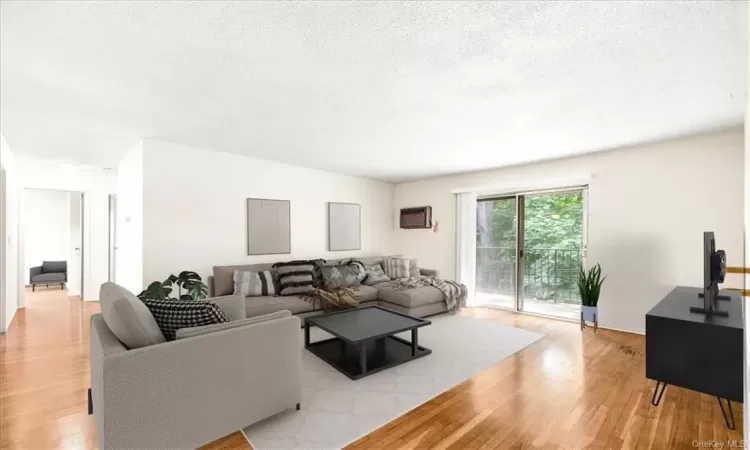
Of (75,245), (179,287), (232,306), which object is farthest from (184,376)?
(75,245)

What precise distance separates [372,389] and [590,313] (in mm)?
3044

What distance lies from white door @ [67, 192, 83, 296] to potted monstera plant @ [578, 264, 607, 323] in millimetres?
8111

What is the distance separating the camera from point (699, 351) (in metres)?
1.93

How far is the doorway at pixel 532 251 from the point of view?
460 centimetres

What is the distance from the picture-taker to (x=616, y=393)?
2430mm

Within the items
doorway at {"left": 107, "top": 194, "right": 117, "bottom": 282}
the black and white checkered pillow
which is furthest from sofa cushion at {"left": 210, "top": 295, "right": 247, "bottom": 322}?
doorway at {"left": 107, "top": 194, "right": 117, "bottom": 282}

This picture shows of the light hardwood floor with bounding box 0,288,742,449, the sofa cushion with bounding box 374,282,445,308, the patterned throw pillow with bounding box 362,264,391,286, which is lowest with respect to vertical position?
the light hardwood floor with bounding box 0,288,742,449

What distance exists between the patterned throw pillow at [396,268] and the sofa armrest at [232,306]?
9.66 feet

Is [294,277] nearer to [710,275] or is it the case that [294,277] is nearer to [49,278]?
[710,275]

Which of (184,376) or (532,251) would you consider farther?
(532,251)

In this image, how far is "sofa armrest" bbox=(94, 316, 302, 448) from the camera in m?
1.54

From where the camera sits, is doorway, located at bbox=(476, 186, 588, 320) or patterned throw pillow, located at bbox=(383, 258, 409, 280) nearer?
doorway, located at bbox=(476, 186, 588, 320)

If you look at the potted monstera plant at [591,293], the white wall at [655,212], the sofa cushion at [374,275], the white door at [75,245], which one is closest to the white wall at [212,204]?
the sofa cushion at [374,275]

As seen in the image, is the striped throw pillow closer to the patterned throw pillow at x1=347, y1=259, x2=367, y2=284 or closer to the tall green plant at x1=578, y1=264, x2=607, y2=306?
the patterned throw pillow at x1=347, y1=259, x2=367, y2=284
